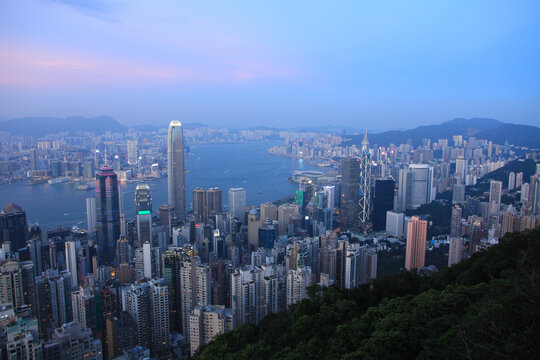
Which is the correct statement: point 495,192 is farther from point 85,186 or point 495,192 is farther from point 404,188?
point 85,186

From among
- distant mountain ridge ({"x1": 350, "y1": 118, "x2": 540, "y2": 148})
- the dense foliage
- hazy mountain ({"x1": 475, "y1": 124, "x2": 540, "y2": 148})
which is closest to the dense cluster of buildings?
hazy mountain ({"x1": 475, "y1": 124, "x2": 540, "y2": 148})

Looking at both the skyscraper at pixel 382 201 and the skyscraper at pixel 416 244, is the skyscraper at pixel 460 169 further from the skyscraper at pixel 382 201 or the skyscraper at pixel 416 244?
the skyscraper at pixel 416 244

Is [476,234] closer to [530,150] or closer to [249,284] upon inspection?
[249,284]

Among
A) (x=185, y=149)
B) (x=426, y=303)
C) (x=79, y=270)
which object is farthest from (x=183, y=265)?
(x=185, y=149)

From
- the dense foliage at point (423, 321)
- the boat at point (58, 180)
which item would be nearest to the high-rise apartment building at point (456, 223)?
the dense foliage at point (423, 321)

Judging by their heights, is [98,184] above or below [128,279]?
above

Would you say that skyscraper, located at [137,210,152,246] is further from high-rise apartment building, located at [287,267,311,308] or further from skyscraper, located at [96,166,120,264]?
high-rise apartment building, located at [287,267,311,308]
